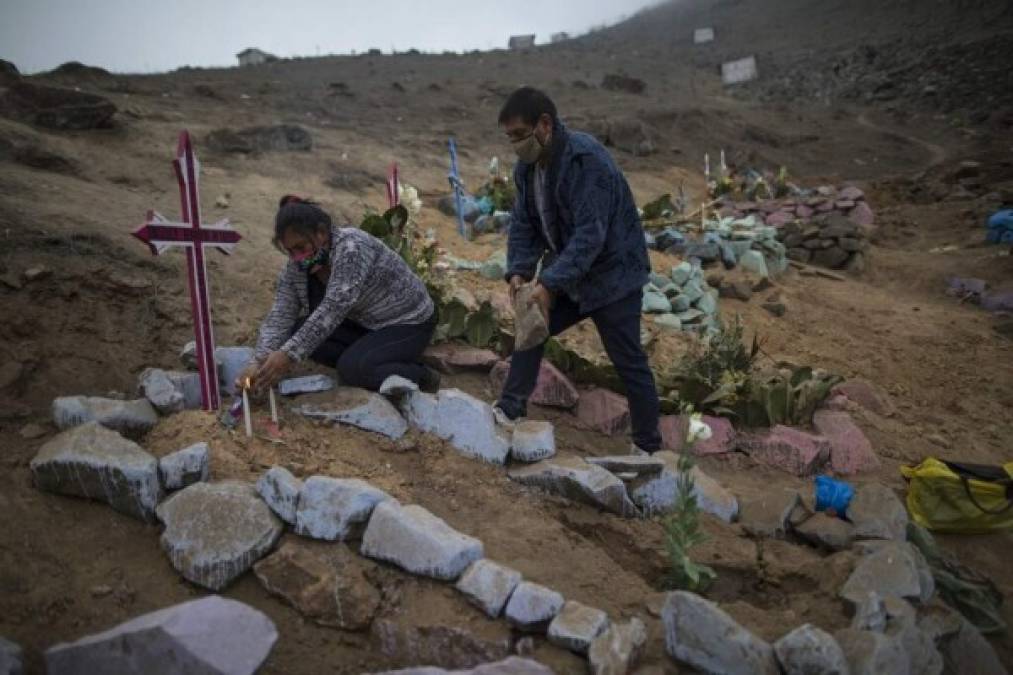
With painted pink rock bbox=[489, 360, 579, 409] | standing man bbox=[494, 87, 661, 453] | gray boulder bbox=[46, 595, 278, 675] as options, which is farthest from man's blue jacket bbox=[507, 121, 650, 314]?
gray boulder bbox=[46, 595, 278, 675]

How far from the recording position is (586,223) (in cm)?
319

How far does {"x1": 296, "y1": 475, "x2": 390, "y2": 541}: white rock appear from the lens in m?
2.44

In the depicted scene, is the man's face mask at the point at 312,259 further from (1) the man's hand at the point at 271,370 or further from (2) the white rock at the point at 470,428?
(2) the white rock at the point at 470,428

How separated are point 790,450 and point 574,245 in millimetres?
1779

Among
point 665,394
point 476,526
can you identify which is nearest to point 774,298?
point 665,394

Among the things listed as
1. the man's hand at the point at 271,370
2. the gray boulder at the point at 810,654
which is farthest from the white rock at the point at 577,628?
the man's hand at the point at 271,370

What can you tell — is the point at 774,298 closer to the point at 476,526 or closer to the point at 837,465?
the point at 837,465

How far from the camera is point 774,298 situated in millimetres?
7156

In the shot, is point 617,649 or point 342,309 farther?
point 342,309

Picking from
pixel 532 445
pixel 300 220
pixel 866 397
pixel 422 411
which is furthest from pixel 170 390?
pixel 866 397

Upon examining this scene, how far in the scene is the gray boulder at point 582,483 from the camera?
9.77ft

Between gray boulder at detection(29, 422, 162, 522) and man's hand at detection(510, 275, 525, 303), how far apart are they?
1.73 metres

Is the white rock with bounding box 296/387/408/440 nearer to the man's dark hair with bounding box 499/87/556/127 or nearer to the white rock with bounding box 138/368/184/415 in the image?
the white rock with bounding box 138/368/184/415

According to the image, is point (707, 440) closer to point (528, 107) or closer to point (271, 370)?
point (528, 107)
